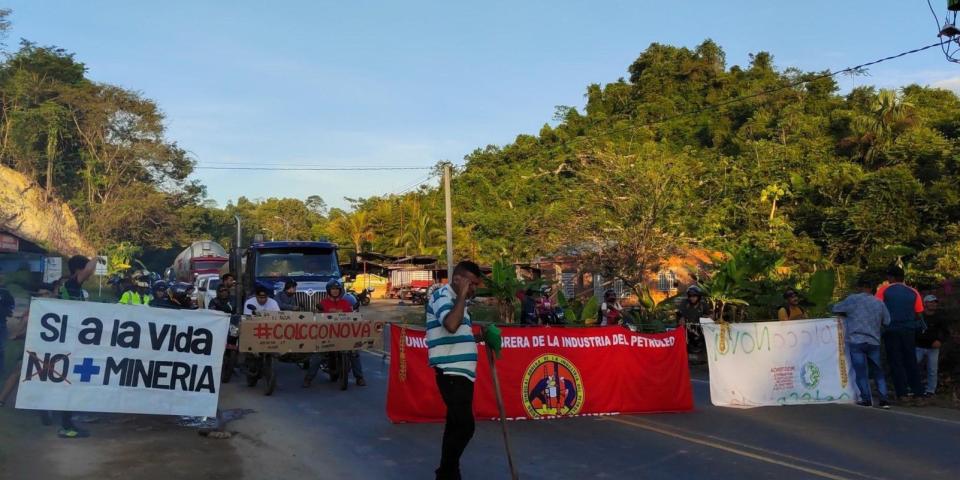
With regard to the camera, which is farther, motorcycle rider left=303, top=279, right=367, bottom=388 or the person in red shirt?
the person in red shirt

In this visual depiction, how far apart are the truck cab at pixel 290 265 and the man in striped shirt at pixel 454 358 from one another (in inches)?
475

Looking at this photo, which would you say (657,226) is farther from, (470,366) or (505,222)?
(470,366)

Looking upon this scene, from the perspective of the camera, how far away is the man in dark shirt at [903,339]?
11156 millimetres

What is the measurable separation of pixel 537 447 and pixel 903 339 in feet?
19.8

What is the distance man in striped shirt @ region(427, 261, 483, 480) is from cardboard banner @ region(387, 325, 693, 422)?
3.15 m

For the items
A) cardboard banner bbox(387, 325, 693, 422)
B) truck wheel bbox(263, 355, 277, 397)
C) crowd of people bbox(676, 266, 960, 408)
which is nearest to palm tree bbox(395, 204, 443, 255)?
truck wheel bbox(263, 355, 277, 397)

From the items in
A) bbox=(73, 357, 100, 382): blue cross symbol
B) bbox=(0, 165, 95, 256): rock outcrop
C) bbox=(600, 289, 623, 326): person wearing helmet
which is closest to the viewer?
bbox=(73, 357, 100, 382): blue cross symbol

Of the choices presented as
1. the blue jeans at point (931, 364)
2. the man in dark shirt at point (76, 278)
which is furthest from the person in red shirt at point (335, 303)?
the blue jeans at point (931, 364)

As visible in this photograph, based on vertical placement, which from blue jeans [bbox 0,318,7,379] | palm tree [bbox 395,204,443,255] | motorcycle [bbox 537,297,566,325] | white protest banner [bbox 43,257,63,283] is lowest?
blue jeans [bbox 0,318,7,379]

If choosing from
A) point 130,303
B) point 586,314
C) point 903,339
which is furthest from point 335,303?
point 903,339

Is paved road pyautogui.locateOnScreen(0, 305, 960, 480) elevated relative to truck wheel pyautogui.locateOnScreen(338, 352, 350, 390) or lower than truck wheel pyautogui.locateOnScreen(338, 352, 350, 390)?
lower

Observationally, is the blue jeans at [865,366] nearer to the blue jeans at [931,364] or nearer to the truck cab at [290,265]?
the blue jeans at [931,364]

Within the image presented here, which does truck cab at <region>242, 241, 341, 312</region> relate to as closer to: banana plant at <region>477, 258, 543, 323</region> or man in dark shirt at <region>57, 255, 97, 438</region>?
banana plant at <region>477, 258, 543, 323</region>

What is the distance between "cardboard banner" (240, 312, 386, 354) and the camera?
1155cm
